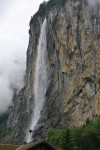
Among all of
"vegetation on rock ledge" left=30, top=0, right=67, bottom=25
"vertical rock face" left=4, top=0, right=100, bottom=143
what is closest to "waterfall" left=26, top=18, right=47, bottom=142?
"vertical rock face" left=4, top=0, right=100, bottom=143

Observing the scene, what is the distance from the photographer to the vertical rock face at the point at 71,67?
9506cm

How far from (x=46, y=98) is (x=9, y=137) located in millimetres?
29253

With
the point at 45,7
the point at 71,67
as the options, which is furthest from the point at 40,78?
the point at 45,7

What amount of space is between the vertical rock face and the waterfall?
2.21m

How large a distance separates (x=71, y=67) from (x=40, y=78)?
49.6 feet

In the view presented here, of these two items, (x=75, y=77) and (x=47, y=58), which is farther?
(x=47, y=58)

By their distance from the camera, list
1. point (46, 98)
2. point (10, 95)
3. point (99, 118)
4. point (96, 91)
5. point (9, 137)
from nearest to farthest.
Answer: point (99, 118), point (96, 91), point (46, 98), point (9, 137), point (10, 95)

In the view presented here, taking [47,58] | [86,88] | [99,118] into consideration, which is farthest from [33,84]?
[99,118]

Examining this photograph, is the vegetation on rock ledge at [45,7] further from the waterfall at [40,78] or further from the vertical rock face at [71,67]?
the waterfall at [40,78]

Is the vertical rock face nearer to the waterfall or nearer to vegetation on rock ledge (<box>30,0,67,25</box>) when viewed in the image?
vegetation on rock ledge (<box>30,0,67,25</box>)

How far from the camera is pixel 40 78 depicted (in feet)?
378

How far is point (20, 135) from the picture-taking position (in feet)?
397

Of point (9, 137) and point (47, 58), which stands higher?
point (47, 58)

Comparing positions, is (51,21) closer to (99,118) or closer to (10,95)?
(99,118)
